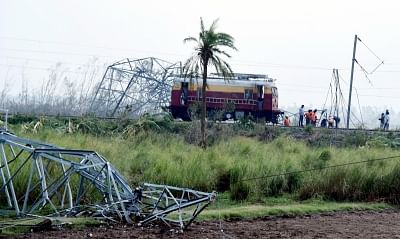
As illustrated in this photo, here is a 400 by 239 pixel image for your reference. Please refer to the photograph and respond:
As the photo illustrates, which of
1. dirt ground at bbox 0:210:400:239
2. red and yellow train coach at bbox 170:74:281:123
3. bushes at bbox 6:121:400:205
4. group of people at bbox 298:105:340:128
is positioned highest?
red and yellow train coach at bbox 170:74:281:123

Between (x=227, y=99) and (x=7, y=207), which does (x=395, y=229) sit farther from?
(x=227, y=99)

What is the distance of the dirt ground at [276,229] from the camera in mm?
8719

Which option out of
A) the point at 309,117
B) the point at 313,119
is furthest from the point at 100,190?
the point at 313,119

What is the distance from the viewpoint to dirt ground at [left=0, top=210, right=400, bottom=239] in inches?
343

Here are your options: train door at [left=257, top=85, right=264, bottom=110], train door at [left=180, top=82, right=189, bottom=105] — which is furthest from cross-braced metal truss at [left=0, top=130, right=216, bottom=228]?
train door at [left=257, top=85, right=264, bottom=110]

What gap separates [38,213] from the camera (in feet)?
33.3

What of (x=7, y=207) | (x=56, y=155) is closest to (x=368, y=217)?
(x=56, y=155)

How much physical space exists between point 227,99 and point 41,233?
31896 millimetres

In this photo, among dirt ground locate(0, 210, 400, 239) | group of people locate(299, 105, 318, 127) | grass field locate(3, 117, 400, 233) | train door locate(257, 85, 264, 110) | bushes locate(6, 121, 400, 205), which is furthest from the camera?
train door locate(257, 85, 264, 110)

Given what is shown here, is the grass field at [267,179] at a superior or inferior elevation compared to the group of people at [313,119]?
inferior

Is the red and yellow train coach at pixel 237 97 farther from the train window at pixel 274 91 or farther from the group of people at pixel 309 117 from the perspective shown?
the group of people at pixel 309 117

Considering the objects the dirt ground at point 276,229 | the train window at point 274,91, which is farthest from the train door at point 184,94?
the dirt ground at point 276,229

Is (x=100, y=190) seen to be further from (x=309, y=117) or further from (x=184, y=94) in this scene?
(x=184, y=94)

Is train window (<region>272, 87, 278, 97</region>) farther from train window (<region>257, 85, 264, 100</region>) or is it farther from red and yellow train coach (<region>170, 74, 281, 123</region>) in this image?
train window (<region>257, 85, 264, 100</region>)
